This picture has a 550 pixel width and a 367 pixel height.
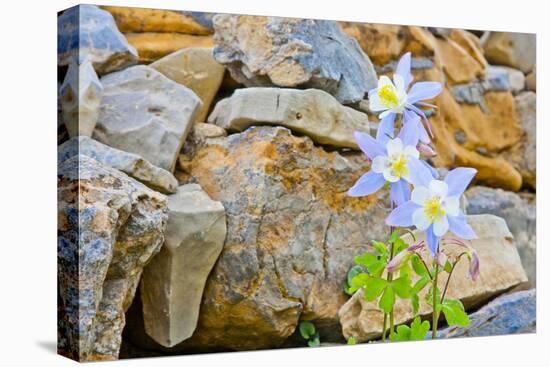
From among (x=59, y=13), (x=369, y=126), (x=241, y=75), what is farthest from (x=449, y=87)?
(x=59, y=13)

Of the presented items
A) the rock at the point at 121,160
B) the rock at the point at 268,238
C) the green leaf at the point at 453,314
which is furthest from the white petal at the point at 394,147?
the rock at the point at 121,160

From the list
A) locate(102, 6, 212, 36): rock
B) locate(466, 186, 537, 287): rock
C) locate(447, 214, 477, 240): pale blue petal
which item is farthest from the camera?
locate(466, 186, 537, 287): rock

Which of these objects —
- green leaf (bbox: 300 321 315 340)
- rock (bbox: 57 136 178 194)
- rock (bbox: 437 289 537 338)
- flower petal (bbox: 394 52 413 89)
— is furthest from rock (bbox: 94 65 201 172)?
rock (bbox: 437 289 537 338)

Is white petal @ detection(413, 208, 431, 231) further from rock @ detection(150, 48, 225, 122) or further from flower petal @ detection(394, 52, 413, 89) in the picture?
rock @ detection(150, 48, 225, 122)

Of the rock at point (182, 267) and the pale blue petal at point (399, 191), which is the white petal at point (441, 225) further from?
the rock at point (182, 267)

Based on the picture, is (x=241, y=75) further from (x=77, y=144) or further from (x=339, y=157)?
(x=77, y=144)
